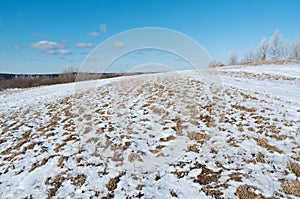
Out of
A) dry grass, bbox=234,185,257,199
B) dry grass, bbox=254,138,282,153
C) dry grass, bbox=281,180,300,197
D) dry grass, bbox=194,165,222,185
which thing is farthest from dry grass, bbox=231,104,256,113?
dry grass, bbox=234,185,257,199

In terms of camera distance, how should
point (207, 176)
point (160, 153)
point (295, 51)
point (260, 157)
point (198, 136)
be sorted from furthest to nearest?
point (295, 51)
point (198, 136)
point (160, 153)
point (260, 157)
point (207, 176)

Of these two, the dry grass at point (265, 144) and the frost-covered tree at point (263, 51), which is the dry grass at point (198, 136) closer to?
the dry grass at point (265, 144)

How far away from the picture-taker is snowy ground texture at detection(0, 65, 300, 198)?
4.14 m

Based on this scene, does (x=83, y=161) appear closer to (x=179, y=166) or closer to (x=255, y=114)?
(x=179, y=166)

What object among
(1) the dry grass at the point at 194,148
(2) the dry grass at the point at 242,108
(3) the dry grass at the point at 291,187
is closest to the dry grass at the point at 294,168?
(3) the dry grass at the point at 291,187

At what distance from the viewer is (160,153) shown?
220 inches

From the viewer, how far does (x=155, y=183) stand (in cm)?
434

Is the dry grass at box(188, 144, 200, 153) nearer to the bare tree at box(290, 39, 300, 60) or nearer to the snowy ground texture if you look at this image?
the snowy ground texture

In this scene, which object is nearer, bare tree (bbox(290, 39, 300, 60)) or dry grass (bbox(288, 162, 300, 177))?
dry grass (bbox(288, 162, 300, 177))

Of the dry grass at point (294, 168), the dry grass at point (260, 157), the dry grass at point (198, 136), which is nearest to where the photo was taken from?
the dry grass at point (294, 168)

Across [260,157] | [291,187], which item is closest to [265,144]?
[260,157]

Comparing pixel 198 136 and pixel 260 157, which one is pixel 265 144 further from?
pixel 198 136

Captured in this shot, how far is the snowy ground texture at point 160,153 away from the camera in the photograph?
4137 mm

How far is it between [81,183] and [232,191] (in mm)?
3550
